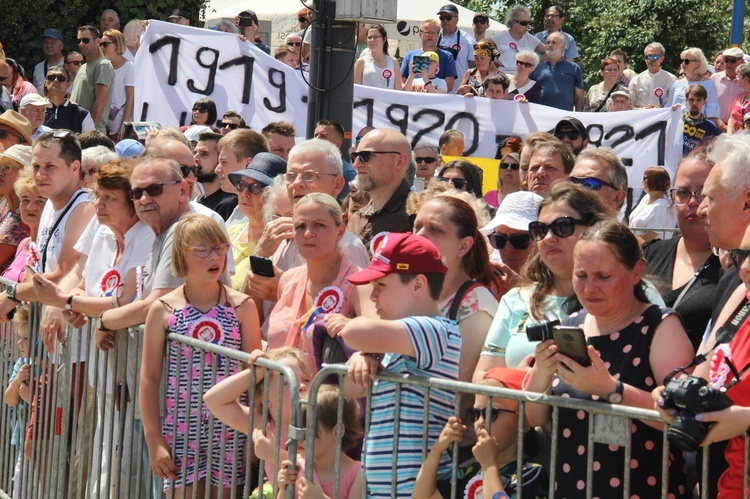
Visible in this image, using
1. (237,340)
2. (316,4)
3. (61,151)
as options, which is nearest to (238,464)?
(237,340)

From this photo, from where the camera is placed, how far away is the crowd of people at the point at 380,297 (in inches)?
149

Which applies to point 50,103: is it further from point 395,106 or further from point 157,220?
point 157,220

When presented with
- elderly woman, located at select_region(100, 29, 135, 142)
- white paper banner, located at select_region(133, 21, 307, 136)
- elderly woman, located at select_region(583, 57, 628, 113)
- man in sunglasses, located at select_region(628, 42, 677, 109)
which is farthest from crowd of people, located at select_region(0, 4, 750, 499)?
man in sunglasses, located at select_region(628, 42, 677, 109)

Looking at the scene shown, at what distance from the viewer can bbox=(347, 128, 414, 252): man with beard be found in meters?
6.53

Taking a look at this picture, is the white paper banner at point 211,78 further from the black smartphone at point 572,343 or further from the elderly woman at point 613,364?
the black smartphone at point 572,343

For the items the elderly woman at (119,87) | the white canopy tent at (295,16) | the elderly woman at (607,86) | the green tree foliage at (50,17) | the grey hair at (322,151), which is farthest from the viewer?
the white canopy tent at (295,16)

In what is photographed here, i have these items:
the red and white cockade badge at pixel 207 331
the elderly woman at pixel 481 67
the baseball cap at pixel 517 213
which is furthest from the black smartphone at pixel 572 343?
the elderly woman at pixel 481 67

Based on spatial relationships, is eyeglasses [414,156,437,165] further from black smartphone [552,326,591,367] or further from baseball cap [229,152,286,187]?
black smartphone [552,326,591,367]

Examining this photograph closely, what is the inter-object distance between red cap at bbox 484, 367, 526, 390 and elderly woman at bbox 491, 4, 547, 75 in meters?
11.8

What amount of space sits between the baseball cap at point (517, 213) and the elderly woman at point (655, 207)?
4.32 m

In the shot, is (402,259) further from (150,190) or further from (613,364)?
(150,190)

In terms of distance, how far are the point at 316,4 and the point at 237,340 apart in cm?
387

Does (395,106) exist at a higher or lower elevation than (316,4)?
lower

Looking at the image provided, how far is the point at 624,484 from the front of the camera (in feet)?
11.4
